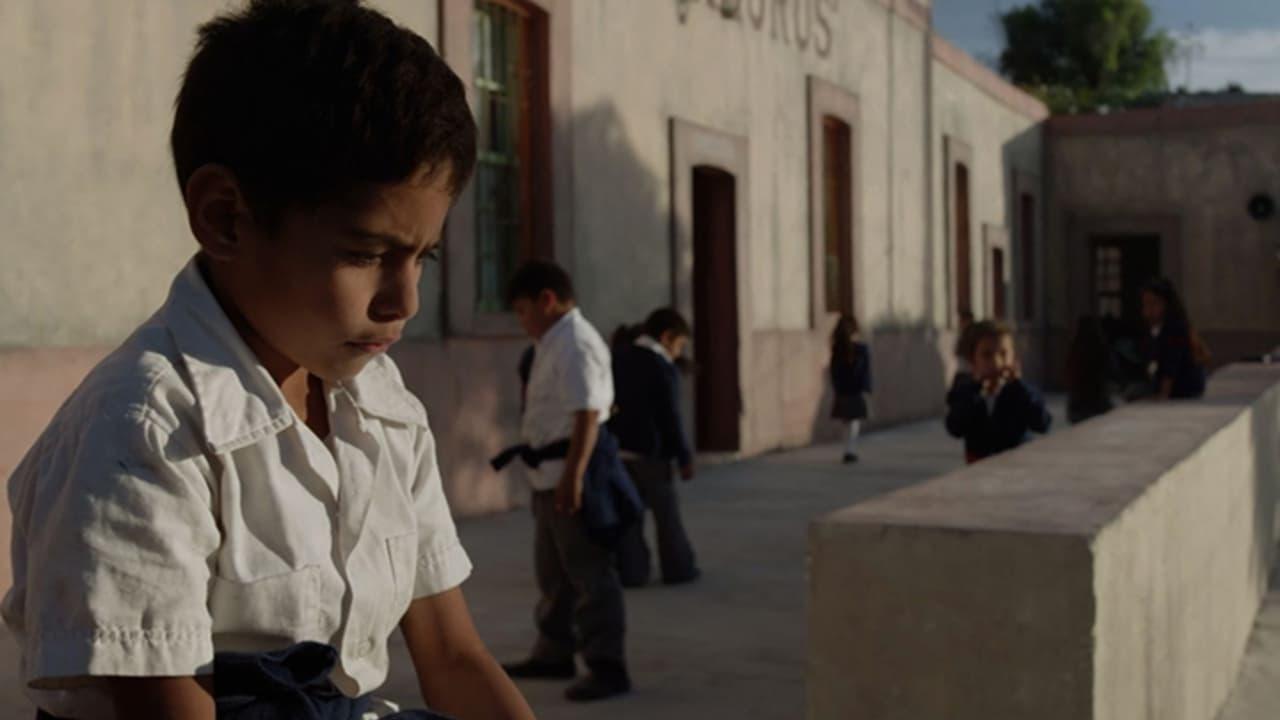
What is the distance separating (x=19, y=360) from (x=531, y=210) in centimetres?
488

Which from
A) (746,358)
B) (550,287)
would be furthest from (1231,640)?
(746,358)

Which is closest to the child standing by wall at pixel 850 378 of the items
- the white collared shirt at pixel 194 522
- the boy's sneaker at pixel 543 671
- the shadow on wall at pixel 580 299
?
the shadow on wall at pixel 580 299

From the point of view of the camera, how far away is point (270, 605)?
1339mm

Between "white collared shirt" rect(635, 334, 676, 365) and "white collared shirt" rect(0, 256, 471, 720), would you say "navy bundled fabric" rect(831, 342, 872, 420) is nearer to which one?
"white collared shirt" rect(635, 334, 676, 365)

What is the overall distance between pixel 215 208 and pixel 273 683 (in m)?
0.39

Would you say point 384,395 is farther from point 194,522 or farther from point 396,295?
point 194,522

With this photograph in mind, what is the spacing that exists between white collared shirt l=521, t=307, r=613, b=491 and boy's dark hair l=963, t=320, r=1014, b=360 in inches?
75.4

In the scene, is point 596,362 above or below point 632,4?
below

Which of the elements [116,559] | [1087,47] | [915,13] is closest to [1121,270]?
[915,13]

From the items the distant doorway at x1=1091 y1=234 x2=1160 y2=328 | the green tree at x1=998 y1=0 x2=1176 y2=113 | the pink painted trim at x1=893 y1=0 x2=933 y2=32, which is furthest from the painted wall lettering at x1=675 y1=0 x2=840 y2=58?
the green tree at x1=998 y1=0 x2=1176 y2=113

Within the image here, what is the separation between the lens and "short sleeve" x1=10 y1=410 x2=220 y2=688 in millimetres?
1206

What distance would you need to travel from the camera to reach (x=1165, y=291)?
36.8ft

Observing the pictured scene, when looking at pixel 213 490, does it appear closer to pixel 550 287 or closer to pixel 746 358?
pixel 550 287

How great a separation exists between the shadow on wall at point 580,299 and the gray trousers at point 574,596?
360 centimetres
